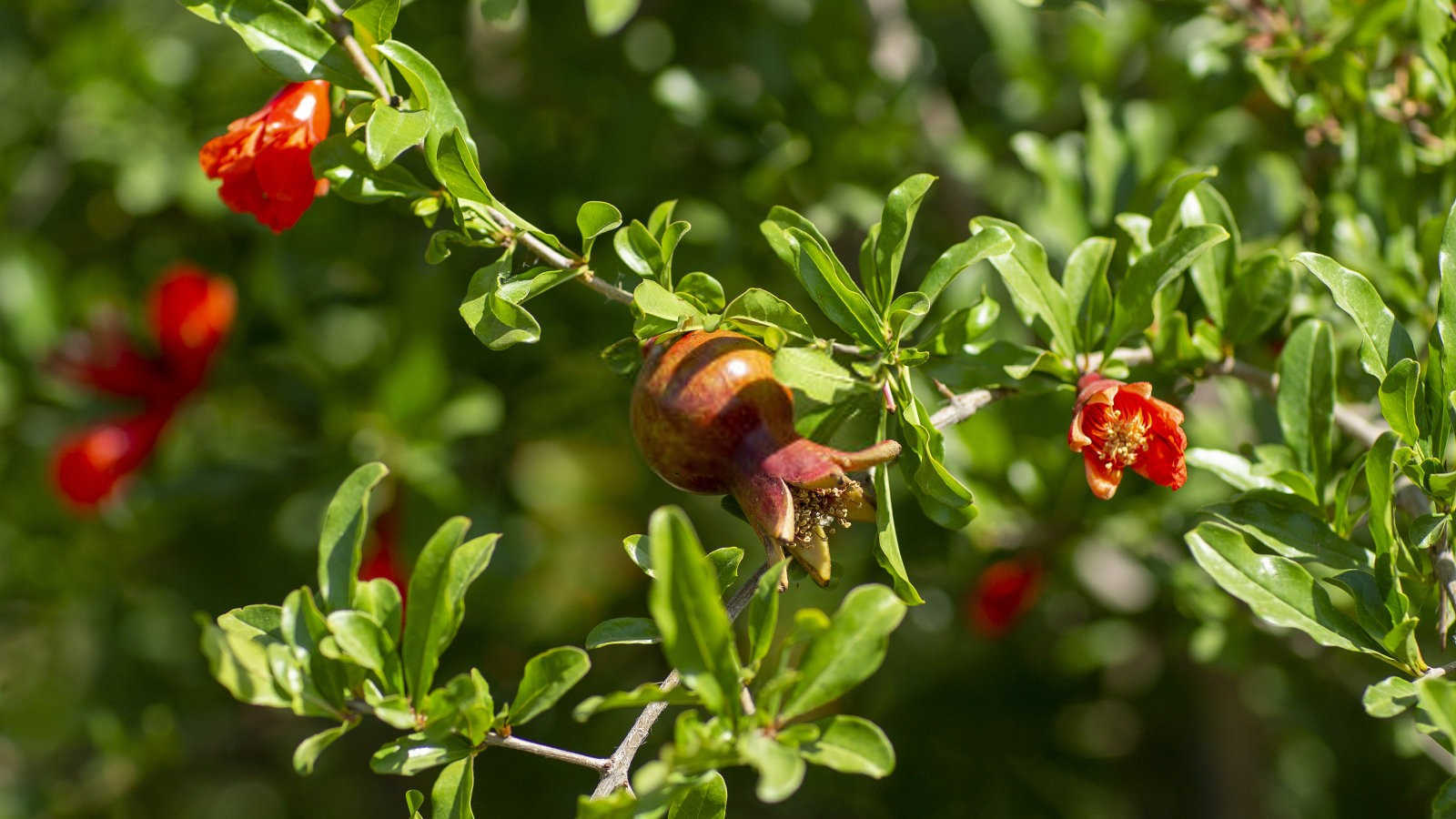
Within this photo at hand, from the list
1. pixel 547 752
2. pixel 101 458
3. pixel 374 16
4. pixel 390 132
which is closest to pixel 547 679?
pixel 547 752

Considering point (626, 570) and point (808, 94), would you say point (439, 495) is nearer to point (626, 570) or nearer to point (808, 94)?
point (808, 94)

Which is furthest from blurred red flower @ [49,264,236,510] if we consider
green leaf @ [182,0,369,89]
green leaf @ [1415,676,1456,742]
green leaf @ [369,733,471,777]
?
green leaf @ [1415,676,1456,742]

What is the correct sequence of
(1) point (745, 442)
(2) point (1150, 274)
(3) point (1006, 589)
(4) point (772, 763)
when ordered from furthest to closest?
1. (3) point (1006, 589)
2. (2) point (1150, 274)
3. (1) point (745, 442)
4. (4) point (772, 763)

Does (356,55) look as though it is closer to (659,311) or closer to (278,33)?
(278,33)

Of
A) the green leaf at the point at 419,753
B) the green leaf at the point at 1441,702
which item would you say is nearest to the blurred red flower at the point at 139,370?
the green leaf at the point at 419,753

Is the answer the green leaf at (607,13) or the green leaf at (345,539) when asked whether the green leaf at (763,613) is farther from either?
the green leaf at (607,13)
